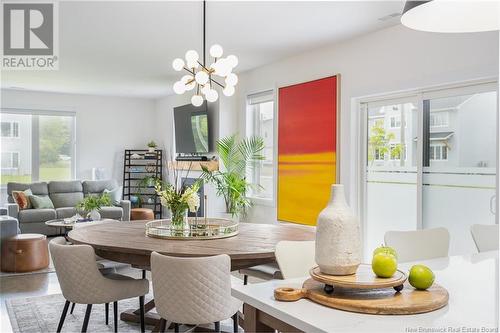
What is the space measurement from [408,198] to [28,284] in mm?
4025

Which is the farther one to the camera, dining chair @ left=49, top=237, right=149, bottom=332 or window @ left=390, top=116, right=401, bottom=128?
window @ left=390, top=116, right=401, bottom=128

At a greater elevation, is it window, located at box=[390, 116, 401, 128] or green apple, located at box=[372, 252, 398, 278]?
window, located at box=[390, 116, 401, 128]

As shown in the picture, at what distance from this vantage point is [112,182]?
9148mm

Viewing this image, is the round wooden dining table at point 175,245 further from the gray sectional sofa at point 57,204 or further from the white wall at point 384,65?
the gray sectional sofa at point 57,204

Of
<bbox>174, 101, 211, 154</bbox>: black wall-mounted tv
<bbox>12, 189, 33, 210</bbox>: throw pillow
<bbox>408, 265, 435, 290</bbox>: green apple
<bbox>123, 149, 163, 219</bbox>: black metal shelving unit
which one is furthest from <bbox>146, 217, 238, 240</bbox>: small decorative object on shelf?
<bbox>123, 149, 163, 219</bbox>: black metal shelving unit

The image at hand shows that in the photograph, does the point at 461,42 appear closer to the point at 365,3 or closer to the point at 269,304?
the point at 365,3

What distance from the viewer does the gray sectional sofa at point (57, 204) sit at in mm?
7617

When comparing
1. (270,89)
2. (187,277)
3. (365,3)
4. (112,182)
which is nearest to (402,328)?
(187,277)

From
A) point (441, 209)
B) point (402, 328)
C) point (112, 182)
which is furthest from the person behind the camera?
point (112, 182)

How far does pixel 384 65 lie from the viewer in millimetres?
4734

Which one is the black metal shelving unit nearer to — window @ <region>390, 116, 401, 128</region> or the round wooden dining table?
window @ <region>390, 116, 401, 128</region>

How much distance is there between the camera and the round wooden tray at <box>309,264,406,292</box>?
1373 mm

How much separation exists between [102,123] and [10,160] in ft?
6.44

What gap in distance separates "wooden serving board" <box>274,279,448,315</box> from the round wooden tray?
3 cm
